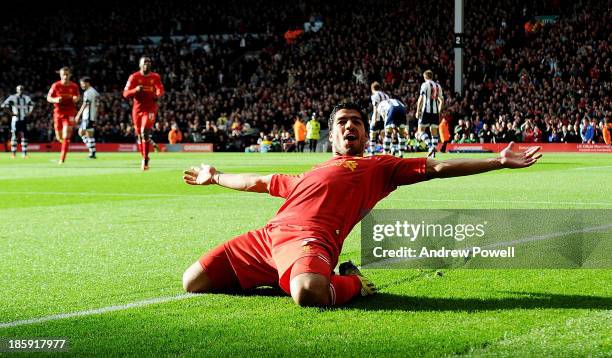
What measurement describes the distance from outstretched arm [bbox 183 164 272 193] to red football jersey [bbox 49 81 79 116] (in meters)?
20.6

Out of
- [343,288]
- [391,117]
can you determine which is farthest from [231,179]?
[391,117]

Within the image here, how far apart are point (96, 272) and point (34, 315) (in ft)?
5.12

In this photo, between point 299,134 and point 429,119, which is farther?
point 299,134

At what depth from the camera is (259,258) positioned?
557 cm

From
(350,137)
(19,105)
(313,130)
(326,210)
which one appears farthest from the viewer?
(313,130)

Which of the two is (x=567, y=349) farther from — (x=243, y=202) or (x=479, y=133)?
(x=479, y=133)

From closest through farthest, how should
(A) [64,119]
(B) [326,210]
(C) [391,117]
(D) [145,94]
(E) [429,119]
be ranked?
(B) [326,210], (D) [145,94], (A) [64,119], (C) [391,117], (E) [429,119]

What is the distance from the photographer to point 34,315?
194 inches

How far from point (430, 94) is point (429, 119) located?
0.93m

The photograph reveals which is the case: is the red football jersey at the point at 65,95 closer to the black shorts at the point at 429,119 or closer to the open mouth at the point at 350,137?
the black shorts at the point at 429,119

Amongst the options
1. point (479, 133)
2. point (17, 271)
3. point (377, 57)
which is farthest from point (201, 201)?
point (377, 57)

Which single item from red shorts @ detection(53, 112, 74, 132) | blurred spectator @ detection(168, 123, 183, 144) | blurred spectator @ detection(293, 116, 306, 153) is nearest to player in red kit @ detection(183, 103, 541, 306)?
red shorts @ detection(53, 112, 74, 132)

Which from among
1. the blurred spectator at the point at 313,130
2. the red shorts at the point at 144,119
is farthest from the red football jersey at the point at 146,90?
the blurred spectator at the point at 313,130

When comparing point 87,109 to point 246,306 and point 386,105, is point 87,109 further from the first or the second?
point 246,306
